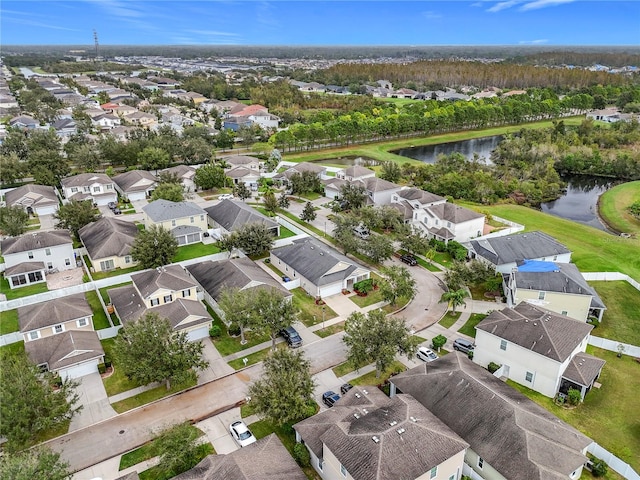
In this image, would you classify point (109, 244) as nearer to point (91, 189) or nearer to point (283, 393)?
point (91, 189)

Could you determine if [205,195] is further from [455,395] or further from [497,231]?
[455,395]

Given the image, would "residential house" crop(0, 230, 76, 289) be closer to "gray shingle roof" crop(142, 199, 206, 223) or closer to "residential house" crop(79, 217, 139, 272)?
"residential house" crop(79, 217, 139, 272)

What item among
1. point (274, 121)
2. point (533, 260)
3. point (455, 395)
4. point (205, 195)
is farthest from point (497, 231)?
point (274, 121)

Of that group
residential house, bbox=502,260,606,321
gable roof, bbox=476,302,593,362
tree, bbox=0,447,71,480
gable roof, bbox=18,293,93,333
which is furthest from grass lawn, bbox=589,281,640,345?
gable roof, bbox=18,293,93,333

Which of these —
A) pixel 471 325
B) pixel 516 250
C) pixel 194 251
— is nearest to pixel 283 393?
pixel 471 325

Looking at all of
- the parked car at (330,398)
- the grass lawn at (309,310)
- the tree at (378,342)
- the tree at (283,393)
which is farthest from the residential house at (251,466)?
the grass lawn at (309,310)

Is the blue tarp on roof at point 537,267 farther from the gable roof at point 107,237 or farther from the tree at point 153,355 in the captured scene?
the gable roof at point 107,237
